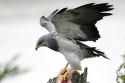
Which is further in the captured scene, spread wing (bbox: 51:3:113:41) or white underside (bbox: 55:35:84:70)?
white underside (bbox: 55:35:84:70)

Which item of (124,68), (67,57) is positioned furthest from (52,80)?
(124,68)

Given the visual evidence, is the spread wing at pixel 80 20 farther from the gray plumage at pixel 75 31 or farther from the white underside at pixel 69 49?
the white underside at pixel 69 49

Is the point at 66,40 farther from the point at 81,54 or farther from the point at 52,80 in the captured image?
the point at 52,80

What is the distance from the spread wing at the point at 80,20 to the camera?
5.33m

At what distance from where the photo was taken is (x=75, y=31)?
18.6 ft

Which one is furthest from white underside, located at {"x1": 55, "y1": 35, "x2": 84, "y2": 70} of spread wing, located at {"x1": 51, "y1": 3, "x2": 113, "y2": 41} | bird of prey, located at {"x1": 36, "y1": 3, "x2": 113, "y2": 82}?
spread wing, located at {"x1": 51, "y1": 3, "x2": 113, "y2": 41}

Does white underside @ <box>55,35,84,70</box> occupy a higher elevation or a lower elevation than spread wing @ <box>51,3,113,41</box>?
lower

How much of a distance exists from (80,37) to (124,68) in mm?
5244

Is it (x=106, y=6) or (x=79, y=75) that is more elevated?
(x=106, y=6)

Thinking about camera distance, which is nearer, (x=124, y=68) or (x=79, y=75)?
(x=79, y=75)

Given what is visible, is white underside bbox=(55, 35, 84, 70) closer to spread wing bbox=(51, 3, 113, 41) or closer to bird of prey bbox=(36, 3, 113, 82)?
bird of prey bbox=(36, 3, 113, 82)

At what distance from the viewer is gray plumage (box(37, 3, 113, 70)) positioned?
535 cm

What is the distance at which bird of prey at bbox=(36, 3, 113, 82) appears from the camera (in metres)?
5.34

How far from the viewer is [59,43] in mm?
5656
